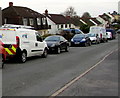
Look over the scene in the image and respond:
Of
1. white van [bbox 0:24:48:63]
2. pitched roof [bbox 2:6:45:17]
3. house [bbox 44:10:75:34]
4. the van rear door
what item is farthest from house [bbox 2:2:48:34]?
the van rear door

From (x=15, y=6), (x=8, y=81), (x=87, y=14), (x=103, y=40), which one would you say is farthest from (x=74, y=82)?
(x=87, y=14)

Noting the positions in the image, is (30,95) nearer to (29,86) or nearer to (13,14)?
(29,86)

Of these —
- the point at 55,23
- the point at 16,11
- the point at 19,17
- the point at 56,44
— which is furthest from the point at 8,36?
the point at 55,23

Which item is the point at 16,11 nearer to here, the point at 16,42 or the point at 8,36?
the point at 8,36

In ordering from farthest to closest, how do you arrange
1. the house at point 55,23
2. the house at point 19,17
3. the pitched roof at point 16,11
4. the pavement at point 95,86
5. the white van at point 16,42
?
the house at point 55,23
the pitched roof at point 16,11
the house at point 19,17
the white van at point 16,42
the pavement at point 95,86

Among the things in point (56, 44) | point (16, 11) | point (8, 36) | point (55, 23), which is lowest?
point (56, 44)

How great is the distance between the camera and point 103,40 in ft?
136

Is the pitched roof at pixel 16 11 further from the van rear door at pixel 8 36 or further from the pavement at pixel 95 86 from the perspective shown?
→ the pavement at pixel 95 86

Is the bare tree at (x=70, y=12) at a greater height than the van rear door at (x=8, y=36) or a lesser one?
greater

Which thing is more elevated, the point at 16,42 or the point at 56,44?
the point at 16,42

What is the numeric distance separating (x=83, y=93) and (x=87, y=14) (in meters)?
149

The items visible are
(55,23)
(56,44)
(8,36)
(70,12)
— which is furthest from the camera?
(70,12)

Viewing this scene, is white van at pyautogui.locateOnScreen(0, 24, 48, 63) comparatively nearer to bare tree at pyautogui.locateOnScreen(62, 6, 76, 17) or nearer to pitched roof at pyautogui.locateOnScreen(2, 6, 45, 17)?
pitched roof at pyautogui.locateOnScreen(2, 6, 45, 17)

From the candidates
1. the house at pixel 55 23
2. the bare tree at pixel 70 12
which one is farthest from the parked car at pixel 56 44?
the bare tree at pixel 70 12
